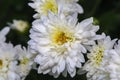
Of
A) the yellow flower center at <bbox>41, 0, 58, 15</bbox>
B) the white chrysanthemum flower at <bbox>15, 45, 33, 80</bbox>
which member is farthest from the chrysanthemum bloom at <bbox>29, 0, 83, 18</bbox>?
the white chrysanthemum flower at <bbox>15, 45, 33, 80</bbox>

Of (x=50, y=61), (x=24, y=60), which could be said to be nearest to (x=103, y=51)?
(x=50, y=61)

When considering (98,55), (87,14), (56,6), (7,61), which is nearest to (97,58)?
(98,55)

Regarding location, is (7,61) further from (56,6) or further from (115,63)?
(115,63)

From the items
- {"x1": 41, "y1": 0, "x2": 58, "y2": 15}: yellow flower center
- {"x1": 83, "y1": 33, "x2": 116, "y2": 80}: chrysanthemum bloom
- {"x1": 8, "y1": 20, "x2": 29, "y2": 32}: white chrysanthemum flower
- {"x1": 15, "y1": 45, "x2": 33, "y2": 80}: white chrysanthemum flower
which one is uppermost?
{"x1": 41, "y1": 0, "x2": 58, "y2": 15}: yellow flower center

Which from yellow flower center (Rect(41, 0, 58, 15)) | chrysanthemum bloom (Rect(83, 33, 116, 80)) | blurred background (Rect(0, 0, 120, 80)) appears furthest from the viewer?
blurred background (Rect(0, 0, 120, 80))

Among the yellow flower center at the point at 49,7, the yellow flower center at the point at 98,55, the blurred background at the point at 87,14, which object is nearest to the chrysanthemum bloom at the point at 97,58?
the yellow flower center at the point at 98,55

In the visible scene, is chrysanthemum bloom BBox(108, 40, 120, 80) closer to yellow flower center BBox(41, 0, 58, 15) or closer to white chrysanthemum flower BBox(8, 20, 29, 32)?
yellow flower center BBox(41, 0, 58, 15)

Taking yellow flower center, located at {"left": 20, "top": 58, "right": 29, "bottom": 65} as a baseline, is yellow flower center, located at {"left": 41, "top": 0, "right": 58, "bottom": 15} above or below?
above

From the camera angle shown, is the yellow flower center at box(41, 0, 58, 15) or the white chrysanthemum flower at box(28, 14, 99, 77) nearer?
the white chrysanthemum flower at box(28, 14, 99, 77)

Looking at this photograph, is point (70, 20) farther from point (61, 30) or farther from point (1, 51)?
point (1, 51)

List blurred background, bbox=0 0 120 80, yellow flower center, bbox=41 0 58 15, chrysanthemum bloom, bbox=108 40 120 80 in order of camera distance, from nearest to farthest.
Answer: chrysanthemum bloom, bbox=108 40 120 80
yellow flower center, bbox=41 0 58 15
blurred background, bbox=0 0 120 80
